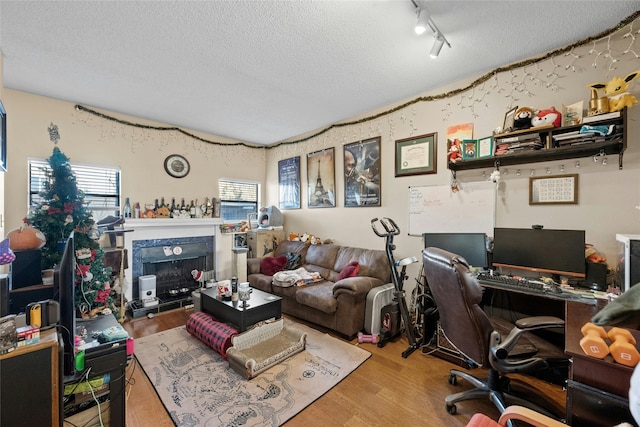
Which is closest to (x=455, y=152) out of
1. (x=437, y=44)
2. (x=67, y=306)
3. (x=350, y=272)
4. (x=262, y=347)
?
(x=437, y=44)

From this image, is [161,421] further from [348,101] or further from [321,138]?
[321,138]

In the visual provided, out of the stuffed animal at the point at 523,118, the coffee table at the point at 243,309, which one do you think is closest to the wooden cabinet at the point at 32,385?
the coffee table at the point at 243,309

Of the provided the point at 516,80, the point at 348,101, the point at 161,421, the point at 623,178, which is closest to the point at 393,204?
the point at 348,101

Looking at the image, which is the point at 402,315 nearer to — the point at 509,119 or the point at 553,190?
the point at 553,190

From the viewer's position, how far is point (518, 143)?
7.62ft

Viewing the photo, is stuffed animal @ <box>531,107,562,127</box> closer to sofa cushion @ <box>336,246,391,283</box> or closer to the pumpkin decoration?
sofa cushion @ <box>336,246,391,283</box>

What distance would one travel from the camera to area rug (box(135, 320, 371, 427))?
175 cm

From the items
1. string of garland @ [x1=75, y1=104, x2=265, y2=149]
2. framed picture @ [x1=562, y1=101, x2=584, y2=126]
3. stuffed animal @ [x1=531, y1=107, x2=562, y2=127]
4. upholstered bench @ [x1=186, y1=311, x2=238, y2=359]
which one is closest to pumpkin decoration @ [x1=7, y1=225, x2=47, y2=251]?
upholstered bench @ [x1=186, y1=311, x2=238, y2=359]

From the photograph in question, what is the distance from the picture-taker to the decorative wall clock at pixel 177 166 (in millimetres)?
4078

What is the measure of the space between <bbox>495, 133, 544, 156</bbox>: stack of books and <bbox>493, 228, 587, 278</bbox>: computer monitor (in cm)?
72

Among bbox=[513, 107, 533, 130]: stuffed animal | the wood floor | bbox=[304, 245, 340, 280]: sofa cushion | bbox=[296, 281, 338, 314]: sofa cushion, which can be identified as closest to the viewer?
the wood floor

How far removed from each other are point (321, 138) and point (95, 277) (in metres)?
3.43

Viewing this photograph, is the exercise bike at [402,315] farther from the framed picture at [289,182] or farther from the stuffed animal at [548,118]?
the framed picture at [289,182]

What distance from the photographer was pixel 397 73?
268 cm
